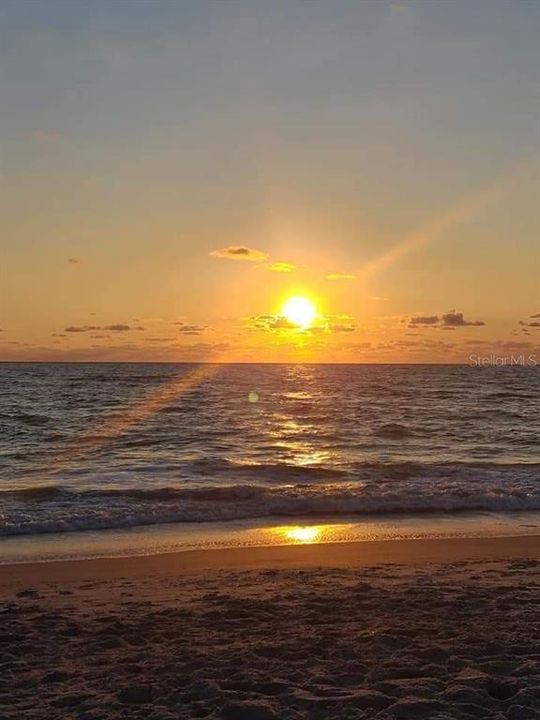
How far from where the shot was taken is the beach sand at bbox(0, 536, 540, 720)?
16.5ft

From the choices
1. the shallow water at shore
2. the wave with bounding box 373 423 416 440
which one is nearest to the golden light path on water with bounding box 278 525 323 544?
the shallow water at shore

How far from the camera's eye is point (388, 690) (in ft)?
17.1

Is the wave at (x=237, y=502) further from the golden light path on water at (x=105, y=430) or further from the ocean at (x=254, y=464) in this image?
the golden light path on water at (x=105, y=430)

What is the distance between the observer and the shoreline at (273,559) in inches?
373

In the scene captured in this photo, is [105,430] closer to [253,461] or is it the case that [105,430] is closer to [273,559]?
[253,461]

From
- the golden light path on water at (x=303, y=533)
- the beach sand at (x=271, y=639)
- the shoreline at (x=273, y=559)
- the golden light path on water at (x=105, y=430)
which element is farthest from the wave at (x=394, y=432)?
the beach sand at (x=271, y=639)

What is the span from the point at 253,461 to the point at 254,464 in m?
0.85

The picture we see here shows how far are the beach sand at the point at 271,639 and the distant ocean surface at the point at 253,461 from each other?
4.74 metres

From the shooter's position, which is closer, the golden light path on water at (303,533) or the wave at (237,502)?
the golden light path on water at (303,533)

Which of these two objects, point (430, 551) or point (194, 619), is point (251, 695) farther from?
point (430, 551)

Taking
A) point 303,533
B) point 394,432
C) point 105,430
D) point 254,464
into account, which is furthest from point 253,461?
point 105,430

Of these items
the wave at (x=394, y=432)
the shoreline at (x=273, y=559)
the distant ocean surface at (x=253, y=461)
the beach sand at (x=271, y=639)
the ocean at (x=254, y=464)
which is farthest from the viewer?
the wave at (x=394, y=432)

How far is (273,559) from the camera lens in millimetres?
10438

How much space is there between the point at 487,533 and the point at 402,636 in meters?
6.84
